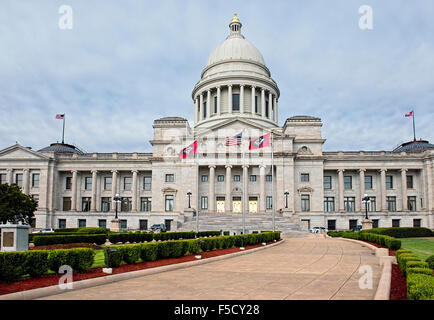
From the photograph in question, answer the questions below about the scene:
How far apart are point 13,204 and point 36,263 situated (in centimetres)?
3505

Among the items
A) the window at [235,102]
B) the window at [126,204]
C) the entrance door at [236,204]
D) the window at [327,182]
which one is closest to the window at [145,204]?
the window at [126,204]

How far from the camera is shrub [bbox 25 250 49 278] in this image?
11930mm

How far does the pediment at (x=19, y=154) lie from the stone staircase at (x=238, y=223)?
29830 millimetres

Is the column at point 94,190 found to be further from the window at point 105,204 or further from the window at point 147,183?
the window at point 147,183

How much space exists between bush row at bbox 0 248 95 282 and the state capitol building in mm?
40774

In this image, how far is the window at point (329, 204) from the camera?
62.8 meters

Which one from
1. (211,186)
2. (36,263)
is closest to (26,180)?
(211,186)

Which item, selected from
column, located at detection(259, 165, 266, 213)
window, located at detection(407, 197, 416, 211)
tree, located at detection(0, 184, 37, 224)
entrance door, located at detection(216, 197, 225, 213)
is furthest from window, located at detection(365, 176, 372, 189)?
tree, located at detection(0, 184, 37, 224)

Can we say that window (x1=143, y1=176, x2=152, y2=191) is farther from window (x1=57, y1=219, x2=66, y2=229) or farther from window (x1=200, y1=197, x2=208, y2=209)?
window (x1=57, y1=219, x2=66, y2=229)
